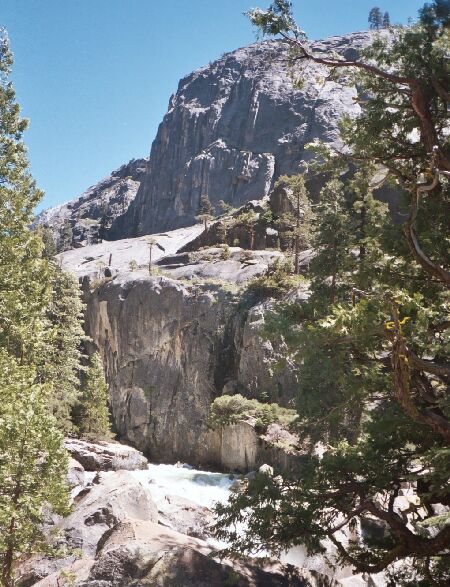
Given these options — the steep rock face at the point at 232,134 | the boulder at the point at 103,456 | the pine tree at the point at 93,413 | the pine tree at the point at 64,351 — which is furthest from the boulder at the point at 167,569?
the steep rock face at the point at 232,134

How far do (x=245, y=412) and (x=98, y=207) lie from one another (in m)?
97.5

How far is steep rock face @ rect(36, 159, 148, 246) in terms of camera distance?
104m

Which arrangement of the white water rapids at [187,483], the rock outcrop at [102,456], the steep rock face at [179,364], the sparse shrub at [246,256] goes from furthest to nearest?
the sparse shrub at [246,256], the steep rock face at [179,364], the rock outcrop at [102,456], the white water rapids at [187,483]

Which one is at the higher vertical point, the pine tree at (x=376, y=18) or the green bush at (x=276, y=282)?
the pine tree at (x=376, y=18)

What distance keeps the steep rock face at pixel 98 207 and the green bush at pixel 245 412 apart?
75854mm

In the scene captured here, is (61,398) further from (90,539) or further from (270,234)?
(270,234)

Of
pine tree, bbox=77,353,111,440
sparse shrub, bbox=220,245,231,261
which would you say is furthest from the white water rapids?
sparse shrub, bbox=220,245,231,261

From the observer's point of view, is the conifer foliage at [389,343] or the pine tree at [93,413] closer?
the conifer foliage at [389,343]

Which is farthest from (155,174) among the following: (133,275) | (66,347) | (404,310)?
(404,310)

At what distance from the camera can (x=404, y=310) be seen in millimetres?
6172

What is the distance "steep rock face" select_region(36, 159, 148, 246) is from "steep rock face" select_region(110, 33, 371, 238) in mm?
5861

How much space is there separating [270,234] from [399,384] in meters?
43.4

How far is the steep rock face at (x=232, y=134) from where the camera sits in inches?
3100

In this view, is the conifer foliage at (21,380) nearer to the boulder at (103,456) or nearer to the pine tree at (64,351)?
the pine tree at (64,351)
